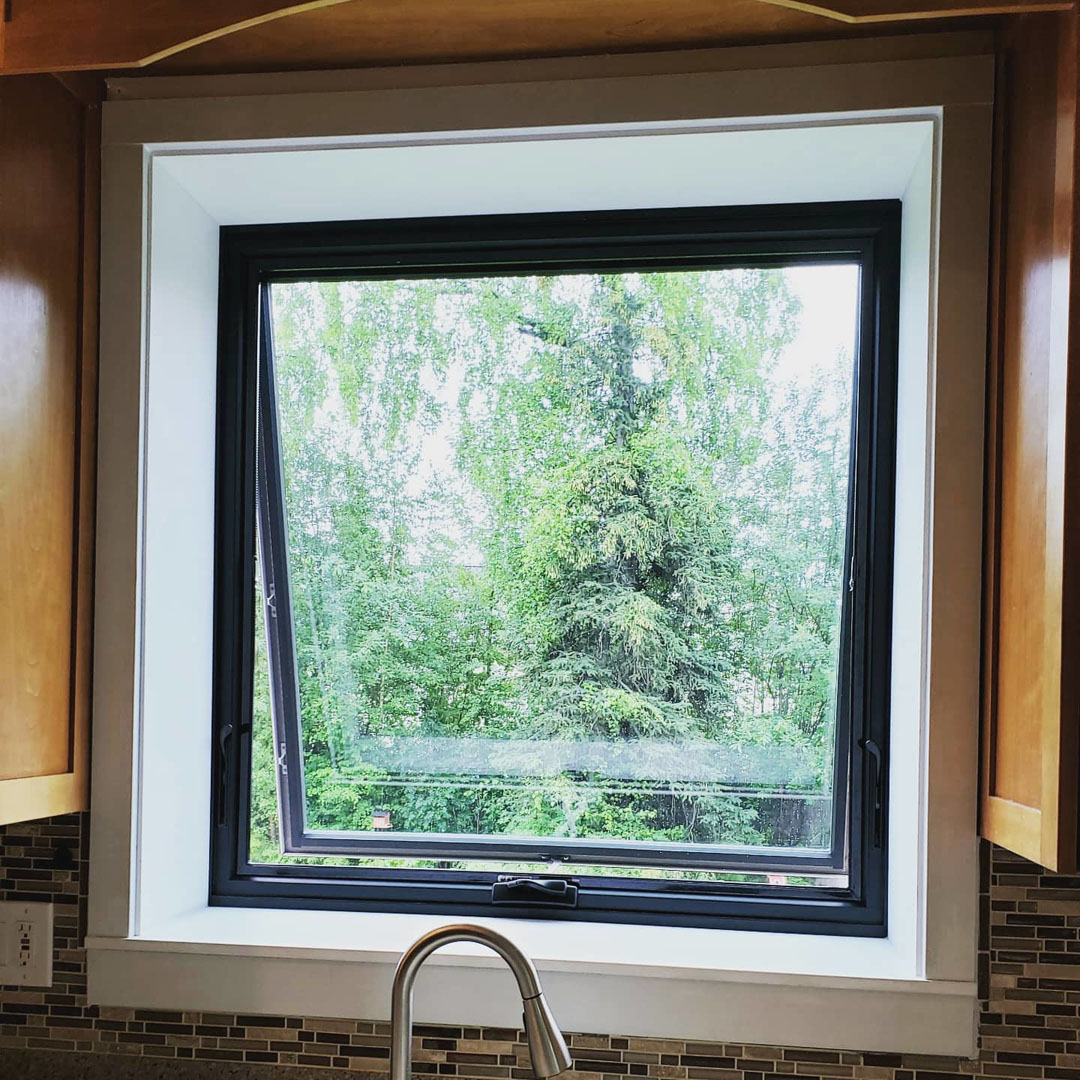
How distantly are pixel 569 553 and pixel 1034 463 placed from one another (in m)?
0.70

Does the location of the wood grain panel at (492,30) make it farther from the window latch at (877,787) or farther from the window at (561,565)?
the window latch at (877,787)

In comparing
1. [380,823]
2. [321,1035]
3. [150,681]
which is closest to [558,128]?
[150,681]

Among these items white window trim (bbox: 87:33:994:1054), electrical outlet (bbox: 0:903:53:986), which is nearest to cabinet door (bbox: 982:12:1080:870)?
white window trim (bbox: 87:33:994:1054)

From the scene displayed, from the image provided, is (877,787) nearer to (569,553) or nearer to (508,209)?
(569,553)

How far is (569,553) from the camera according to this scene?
1.62m

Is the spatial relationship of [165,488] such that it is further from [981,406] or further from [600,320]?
[981,406]

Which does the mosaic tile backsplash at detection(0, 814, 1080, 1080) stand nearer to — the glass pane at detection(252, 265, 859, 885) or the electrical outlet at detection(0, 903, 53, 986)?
the electrical outlet at detection(0, 903, 53, 986)

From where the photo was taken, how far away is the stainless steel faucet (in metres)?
1.13

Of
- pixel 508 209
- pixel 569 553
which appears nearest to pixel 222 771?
pixel 569 553

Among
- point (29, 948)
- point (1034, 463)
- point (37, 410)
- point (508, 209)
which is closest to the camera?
point (1034, 463)

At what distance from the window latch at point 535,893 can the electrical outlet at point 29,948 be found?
2.10 feet

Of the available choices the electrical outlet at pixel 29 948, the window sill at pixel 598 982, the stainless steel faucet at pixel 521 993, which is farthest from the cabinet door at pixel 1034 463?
the electrical outlet at pixel 29 948

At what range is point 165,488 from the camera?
1492mm

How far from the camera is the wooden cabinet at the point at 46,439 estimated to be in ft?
4.16
